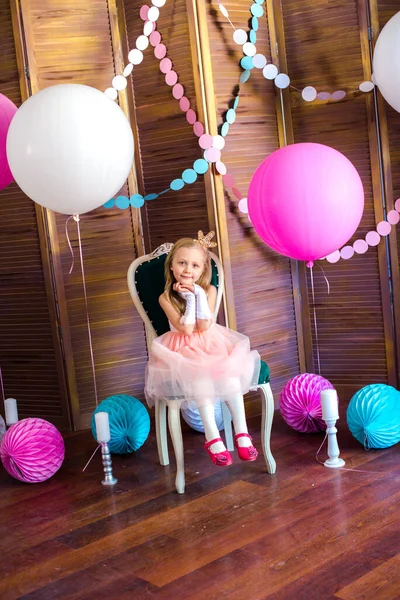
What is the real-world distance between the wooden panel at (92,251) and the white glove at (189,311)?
0.88m

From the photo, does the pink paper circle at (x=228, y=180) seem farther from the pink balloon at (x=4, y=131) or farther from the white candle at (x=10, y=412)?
the white candle at (x=10, y=412)

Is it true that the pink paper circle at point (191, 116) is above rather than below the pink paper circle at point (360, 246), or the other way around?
above

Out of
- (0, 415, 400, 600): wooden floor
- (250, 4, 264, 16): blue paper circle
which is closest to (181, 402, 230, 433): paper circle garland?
(0, 415, 400, 600): wooden floor

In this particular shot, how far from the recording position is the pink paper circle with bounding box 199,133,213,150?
3684mm

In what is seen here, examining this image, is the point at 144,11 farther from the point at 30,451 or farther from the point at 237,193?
the point at 30,451

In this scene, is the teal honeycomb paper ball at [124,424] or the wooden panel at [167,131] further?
the wooden panel at [167,131]

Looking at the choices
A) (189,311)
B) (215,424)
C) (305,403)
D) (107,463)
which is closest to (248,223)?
(189,311)

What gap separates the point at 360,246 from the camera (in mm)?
3857

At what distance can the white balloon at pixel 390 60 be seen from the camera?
10.4ft

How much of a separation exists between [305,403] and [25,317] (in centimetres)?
155

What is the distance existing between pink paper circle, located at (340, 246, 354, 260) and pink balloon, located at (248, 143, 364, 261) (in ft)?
2.11

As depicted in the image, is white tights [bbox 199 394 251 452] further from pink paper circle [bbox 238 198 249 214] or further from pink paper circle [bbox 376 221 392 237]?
pink paper circle [bbox 376 221 392 237]

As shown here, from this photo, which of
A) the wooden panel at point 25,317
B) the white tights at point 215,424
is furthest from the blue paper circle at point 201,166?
the white tights at point 215,424

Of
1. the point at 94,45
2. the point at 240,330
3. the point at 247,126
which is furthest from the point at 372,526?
the point at 94,45
